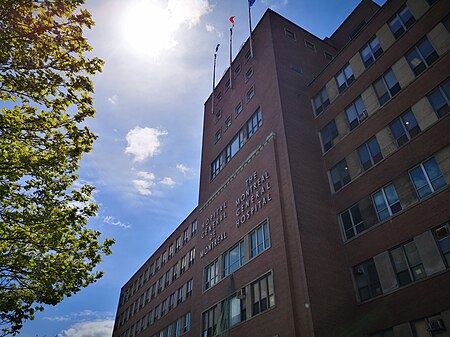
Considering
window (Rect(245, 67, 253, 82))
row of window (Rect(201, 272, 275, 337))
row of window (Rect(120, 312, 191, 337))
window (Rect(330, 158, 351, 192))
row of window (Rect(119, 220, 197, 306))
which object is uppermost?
window (Rect(245, 67, 253, 82))

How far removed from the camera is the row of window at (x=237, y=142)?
30.6 meters

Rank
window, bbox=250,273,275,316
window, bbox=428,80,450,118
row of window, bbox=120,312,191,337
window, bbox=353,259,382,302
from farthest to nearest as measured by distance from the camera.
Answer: row of window, bbox=120,312,191,337
window, bbox=250,273,275,316
window, bbox=353,259,382,302
window, bbox=428,80,450,118

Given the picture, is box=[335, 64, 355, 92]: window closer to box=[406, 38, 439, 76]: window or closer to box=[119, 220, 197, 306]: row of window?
box=[406, 38, 439, 76]: window

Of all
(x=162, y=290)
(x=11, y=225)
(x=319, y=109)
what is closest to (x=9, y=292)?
(x=11, y=225)

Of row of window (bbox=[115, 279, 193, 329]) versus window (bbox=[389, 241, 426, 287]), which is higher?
row of window (bbox=[115, 279, 193, 329])

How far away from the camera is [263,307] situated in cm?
2141

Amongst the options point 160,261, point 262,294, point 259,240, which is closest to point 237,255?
point 259,240

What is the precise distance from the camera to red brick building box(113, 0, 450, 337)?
59.3 ft

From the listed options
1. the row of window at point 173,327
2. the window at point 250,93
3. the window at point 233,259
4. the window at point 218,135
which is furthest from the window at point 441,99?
the row of window at point 173,327

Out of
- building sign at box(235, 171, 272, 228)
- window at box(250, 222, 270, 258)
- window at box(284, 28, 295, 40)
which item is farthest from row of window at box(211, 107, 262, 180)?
window at box(250, 222, 270, 258)

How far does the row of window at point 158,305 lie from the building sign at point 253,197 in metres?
17.5

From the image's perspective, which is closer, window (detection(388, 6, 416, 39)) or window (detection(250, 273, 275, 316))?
window (detection(250, 273, 275, 316))

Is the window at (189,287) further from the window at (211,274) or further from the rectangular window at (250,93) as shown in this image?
the rectangular window at (250,93)

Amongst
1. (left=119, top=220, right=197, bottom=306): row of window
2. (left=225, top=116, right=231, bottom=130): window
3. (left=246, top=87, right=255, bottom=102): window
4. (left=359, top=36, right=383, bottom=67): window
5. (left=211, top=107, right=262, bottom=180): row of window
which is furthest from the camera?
(left=119, top=220, right=197, bottom=306): row of window
